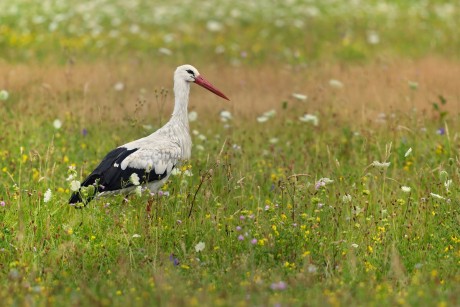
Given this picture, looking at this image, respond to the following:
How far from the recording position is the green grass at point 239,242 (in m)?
5.20

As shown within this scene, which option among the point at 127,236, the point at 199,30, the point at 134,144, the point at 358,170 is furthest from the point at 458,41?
the point at 127,236

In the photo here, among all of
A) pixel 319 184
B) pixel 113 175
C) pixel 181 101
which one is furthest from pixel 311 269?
pixel 181 101

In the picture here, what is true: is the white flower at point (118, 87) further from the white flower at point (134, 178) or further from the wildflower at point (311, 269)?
the wildflower at point (311, 269)

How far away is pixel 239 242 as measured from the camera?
247 inches

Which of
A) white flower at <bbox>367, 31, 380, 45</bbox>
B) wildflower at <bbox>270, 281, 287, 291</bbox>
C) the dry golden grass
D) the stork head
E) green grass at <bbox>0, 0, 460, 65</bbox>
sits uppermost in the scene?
wildflower at <bbox>270, 281, 287, 291</bbox>

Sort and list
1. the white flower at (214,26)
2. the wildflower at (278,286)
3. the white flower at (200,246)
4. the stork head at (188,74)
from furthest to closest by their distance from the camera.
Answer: the white flower at (214,26), the stork head at (188,74), the white flower at (200,246), the wildflower at (278,286)

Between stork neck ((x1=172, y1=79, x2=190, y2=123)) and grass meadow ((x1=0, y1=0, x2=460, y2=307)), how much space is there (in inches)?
16.3

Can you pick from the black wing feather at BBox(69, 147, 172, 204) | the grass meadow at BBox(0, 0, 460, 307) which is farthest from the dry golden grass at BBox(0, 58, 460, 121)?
the black wing feather at BBox(69, 147, 172, 204)

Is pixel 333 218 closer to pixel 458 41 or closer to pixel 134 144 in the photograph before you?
pixel 134 144

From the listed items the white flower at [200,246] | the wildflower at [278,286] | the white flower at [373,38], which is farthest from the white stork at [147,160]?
the white flower at [373,38]

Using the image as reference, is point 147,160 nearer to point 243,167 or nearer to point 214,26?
point 243,167

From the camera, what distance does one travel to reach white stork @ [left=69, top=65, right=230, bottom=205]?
7059 mm

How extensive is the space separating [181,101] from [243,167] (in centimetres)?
90

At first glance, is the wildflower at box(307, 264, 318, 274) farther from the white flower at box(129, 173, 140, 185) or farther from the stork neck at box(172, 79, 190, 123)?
the stork neck at box(172, 79, 190, 123)
